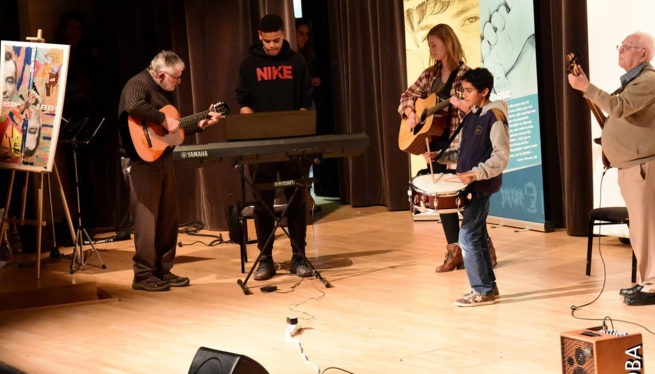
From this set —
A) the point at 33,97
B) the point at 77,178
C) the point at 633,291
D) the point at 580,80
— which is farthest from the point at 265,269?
the point at 580,80

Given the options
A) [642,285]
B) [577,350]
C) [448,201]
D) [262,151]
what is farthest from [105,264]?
[577,350]

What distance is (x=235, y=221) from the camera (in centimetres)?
768

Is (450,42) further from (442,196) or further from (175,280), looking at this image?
(175,280)

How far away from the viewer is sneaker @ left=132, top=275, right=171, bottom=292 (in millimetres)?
6279

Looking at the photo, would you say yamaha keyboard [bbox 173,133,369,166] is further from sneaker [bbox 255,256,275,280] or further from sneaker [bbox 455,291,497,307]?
sneaker [bbox 455,291,497,307]

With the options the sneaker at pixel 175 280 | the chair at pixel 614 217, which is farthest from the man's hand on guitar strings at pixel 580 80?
the sneaker at pixel 175 280

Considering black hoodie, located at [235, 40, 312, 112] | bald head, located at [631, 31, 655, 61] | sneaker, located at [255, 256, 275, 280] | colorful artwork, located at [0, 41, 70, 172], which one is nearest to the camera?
bald head, located at [631, 31, 655, 61]

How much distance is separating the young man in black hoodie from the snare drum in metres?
1.30

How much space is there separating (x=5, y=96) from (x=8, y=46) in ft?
1.18

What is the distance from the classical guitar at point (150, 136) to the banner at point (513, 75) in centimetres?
269

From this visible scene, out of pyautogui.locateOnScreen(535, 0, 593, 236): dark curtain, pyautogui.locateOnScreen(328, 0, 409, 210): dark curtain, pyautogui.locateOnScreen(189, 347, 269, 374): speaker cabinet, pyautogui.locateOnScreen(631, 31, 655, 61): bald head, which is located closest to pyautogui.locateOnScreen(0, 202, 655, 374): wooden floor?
pyautogui.locateOnScreen(535, 0, 593, 236): dark curtain

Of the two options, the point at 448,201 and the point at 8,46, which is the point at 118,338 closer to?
the point at 448,201

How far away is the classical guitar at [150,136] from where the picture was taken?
20.1 ft

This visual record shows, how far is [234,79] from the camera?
8609 mm
